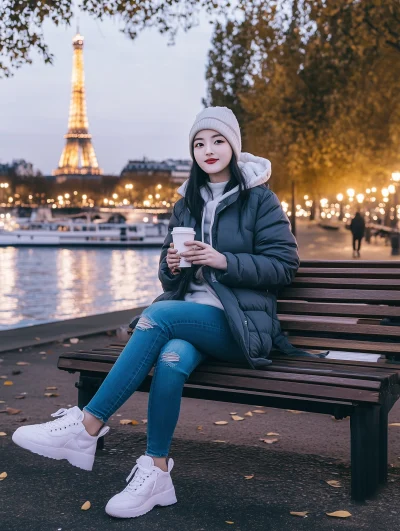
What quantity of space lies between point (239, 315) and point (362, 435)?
78 cm

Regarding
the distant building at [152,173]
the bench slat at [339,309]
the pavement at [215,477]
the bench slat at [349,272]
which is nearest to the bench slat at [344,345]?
the bench slat at [339,309]

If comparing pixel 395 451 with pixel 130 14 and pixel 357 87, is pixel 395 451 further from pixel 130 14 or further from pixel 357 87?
pixel 357 87

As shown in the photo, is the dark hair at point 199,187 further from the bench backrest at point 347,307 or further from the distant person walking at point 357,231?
the distant person walking at point 357,231

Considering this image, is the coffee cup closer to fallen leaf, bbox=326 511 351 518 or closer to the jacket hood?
the jacket hood

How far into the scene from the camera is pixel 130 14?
12.3 m

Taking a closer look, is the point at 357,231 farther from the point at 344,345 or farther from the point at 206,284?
the point at 206,284

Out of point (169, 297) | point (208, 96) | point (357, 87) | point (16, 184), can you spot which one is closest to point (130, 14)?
point (169, 297)

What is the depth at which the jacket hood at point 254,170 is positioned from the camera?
14.9 feet

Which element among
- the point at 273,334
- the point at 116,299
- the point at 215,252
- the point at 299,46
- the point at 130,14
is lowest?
the point at 116,299

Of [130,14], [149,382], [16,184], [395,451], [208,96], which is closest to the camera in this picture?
[149,382]

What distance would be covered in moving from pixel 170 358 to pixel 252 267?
2.05ft

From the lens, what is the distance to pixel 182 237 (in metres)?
4.12

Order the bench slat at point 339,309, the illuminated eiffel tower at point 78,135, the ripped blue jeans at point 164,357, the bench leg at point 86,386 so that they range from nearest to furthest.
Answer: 1. the ripped blue jeans at point 164,357
2. the bench leg at point 86,386
3. the bench slat at point 339,309
4. the illuminated eiffel tower at point 78,135

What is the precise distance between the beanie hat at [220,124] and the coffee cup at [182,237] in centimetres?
66
